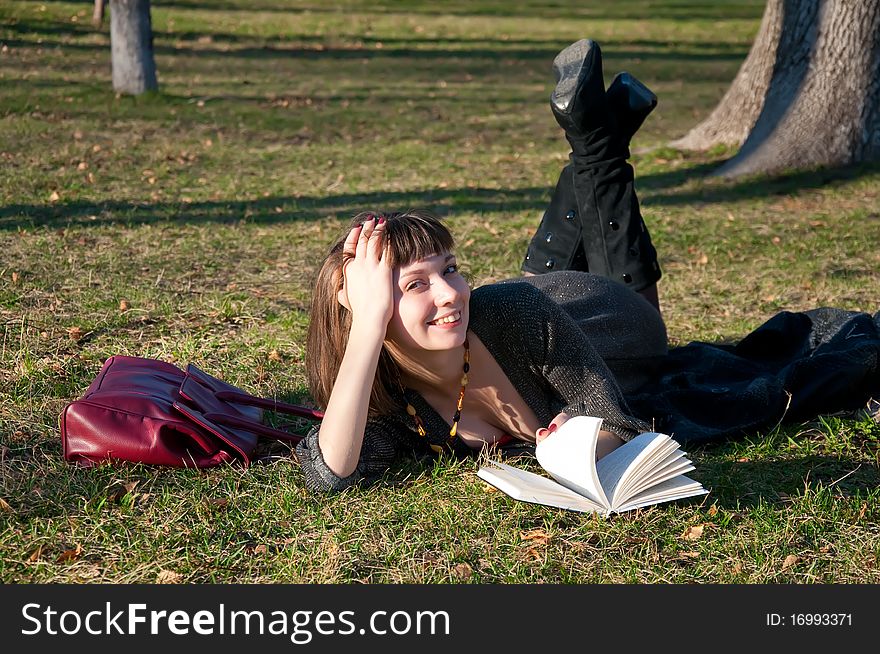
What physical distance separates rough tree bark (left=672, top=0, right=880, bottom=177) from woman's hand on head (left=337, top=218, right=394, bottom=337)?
6.72m

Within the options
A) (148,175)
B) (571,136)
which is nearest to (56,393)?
(571,136)

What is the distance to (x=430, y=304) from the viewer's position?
3.39 metres

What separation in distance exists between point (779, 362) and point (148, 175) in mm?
6217

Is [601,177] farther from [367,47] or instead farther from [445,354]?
[367,47]

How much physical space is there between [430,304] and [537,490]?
2.23 ft

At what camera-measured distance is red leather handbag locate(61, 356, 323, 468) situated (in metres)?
3.74

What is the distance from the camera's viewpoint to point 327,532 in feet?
11.1

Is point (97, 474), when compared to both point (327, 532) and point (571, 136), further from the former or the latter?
point (571, 136)

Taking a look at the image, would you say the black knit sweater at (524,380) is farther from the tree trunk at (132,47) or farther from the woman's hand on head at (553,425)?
the tree trunk at (132,47)

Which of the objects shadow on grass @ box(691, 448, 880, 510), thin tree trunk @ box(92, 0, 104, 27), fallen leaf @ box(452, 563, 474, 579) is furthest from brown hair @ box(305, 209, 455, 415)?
thin tree trunk @ box(92, 0, 104, 27)

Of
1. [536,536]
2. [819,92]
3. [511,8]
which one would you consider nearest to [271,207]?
[819,92]

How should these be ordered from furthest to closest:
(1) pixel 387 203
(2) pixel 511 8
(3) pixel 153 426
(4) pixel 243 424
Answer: (2) pixel 511 8 → (1) pixel 387 203 → (4) pixel 243 424 → (3) pixel 153 426

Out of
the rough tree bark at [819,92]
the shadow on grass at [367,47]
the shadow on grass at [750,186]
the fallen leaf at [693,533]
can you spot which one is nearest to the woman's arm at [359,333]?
the fallen leaf at [693,533]

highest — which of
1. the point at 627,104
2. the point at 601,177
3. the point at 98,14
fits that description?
the point at 98,14
